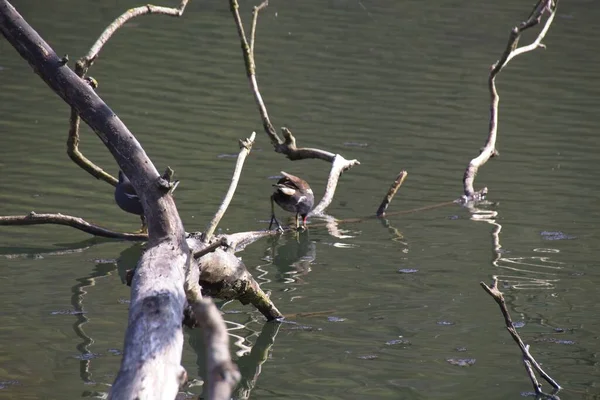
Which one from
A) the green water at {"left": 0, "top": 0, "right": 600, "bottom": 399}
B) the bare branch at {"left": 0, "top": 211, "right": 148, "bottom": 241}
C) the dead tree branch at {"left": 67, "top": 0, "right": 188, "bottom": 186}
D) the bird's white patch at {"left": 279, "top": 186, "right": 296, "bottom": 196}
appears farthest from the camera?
the bird's white patch at {"left": 279, "top": 186, "right": 296, "bottom": 196}

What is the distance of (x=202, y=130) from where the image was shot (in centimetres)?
1252

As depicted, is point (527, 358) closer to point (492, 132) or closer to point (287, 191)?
point (287, 191)

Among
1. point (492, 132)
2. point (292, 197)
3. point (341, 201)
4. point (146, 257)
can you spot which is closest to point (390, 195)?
point (341, 201)

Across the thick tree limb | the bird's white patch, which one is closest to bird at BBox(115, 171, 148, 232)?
the bird's white patch

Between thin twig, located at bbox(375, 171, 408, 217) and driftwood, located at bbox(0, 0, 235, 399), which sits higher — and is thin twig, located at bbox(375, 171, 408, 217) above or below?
below

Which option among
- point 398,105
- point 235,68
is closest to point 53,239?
point 398,105

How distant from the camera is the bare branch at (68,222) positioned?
7496mm

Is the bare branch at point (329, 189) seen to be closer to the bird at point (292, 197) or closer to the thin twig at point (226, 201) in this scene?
the bird at point (292, 197)

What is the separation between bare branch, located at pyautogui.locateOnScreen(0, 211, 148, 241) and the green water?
0.18m

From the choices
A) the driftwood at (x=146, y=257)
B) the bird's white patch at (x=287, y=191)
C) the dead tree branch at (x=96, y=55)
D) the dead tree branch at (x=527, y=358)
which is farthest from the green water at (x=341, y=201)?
the driftwood at (x=146, y=257)

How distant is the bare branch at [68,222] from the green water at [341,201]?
18 centimetres

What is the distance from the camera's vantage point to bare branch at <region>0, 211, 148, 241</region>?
24.6 ft

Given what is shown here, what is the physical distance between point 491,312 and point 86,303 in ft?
9.73

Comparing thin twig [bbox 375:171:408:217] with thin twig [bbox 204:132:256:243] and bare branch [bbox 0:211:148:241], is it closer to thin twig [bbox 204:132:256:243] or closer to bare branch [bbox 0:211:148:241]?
bare branch [bbox 0:211:148:241]
